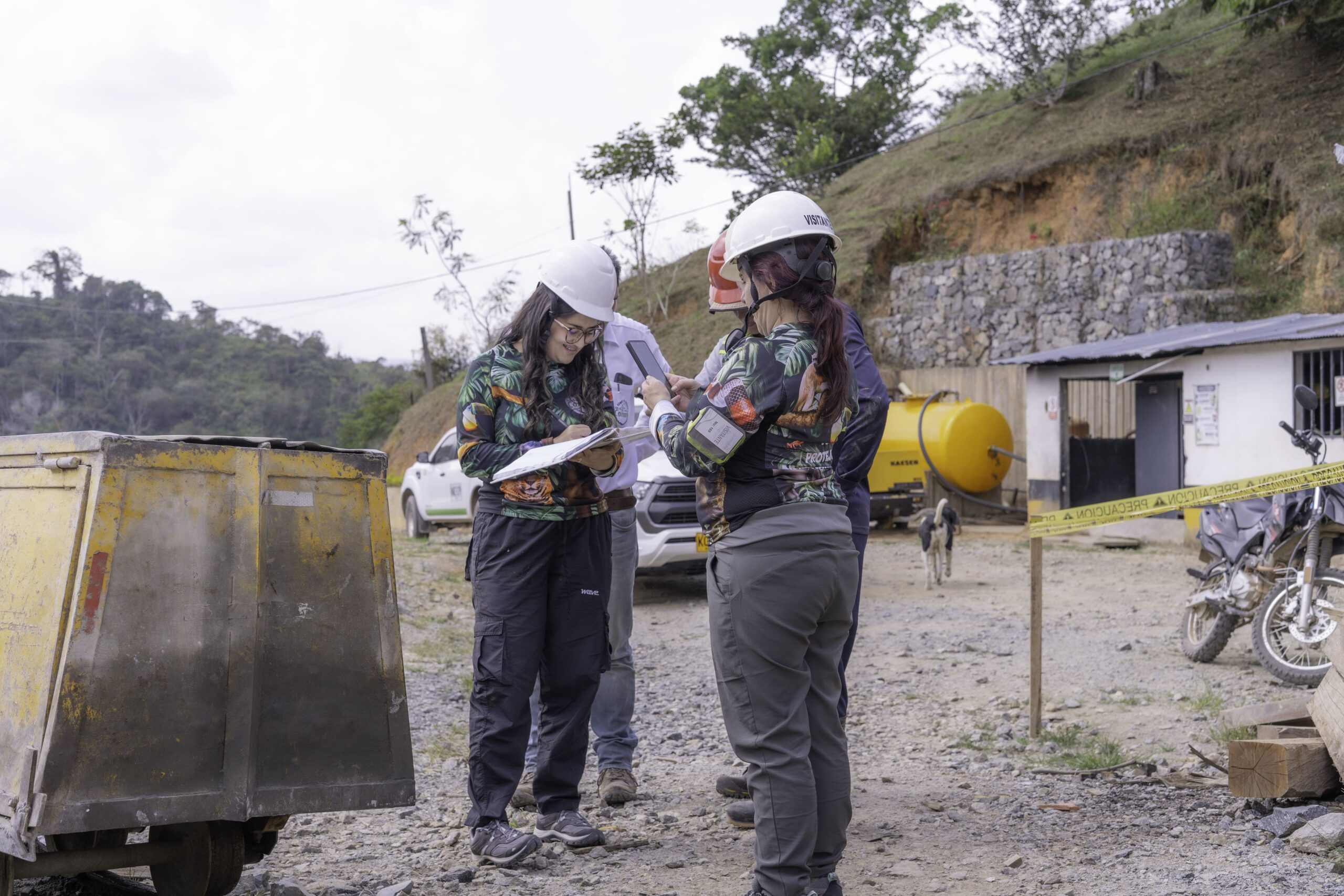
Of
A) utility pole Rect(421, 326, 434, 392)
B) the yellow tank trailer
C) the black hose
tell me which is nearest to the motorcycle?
the yellow tank trailer

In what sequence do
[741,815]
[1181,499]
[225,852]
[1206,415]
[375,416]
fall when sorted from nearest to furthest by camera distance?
[225,852] → [741,815] → [1181,499] → [1206,415] → [375,416]

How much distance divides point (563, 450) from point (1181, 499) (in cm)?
327

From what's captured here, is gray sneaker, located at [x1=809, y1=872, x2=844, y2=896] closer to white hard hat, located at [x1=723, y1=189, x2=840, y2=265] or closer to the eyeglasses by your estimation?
white hard hat, located at [x1=723, y1=189, x2=840, y2=265]

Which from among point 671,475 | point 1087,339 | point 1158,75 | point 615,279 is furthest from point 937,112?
point 615,279

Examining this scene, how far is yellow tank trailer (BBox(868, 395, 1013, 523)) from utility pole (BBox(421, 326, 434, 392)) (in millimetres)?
23566

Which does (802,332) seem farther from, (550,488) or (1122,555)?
(1122,555)

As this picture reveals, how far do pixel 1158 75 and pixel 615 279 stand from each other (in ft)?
92.4

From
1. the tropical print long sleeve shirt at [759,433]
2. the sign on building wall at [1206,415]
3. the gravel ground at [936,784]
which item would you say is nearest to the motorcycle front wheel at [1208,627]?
the gravel ground at [936,784]

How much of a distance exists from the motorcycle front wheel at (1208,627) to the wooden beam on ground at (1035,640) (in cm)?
219

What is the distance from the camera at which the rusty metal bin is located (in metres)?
2.82

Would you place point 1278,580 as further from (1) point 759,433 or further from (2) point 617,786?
(1) point 759,433

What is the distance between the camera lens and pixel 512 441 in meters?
3.90

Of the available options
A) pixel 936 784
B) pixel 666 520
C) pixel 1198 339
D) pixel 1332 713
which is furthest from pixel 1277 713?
pixel 1198 339

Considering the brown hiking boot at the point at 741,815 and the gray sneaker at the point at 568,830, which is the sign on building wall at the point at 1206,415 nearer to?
the brown hiking boot at the point at 741,815
